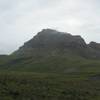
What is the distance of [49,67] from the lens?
198 m

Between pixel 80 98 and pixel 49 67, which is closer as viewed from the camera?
pixel 80 98

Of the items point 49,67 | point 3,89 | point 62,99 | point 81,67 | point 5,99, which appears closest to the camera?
point 5,99

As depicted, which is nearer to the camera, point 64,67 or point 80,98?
point 80,98

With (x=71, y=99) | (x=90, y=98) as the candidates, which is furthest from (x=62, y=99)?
(x=90, y=98)

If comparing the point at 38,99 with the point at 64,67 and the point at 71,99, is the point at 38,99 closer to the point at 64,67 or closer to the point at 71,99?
the point at 71,99

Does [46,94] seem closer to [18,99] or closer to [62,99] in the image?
[62,99]

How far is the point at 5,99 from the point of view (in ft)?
161

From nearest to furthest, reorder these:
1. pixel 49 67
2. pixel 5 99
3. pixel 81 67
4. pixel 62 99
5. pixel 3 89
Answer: pixel 5 99, pixel 62 99, pixel 3 89, pixel 81 67, pixel 49 67

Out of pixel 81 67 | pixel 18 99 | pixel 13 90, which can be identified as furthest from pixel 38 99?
pixel 81 67

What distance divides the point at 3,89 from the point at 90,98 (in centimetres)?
1824

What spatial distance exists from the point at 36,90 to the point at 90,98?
459 inches

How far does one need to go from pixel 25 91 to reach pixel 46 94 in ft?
14.5

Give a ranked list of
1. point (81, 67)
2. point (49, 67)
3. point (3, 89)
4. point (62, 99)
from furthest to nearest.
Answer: point (49, 67), point (81, 67), point (3, 89), point (62, 99)

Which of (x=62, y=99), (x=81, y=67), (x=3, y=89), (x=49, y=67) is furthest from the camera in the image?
(x=49, y=67)
